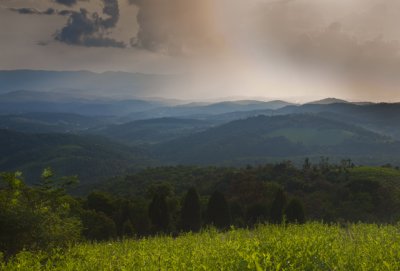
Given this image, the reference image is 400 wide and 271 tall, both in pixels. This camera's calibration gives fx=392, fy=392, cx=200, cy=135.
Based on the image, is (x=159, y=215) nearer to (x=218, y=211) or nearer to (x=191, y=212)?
(x=191, y=212)

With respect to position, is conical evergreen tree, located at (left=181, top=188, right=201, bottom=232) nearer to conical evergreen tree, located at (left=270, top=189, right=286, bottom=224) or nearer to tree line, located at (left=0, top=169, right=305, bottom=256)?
tree line, located at (left=0, top=169, right=305, bottom=256)

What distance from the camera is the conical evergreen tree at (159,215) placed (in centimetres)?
7038

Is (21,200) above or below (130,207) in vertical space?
above

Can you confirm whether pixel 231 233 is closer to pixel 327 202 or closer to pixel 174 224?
pixel 174 224

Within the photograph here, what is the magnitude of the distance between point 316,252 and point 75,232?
19488 millimetres

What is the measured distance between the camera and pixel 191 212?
7125cm

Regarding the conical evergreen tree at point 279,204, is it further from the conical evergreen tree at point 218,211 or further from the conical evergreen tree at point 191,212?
the conical evergreen tree at point 191,212

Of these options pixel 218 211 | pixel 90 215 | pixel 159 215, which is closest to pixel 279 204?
pixel 218 211

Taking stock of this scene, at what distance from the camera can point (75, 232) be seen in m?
28.9

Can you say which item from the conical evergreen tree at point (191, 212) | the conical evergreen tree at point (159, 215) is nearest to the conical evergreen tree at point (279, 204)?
the conical evergreen tree at point (191, 212)

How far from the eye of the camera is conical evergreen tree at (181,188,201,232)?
70.9 m

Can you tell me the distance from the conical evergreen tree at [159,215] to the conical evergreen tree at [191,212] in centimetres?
310

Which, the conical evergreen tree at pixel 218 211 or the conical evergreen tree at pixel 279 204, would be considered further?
the conical evergreen tree at pixel 218 211

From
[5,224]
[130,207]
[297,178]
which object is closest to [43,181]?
[5,224]
